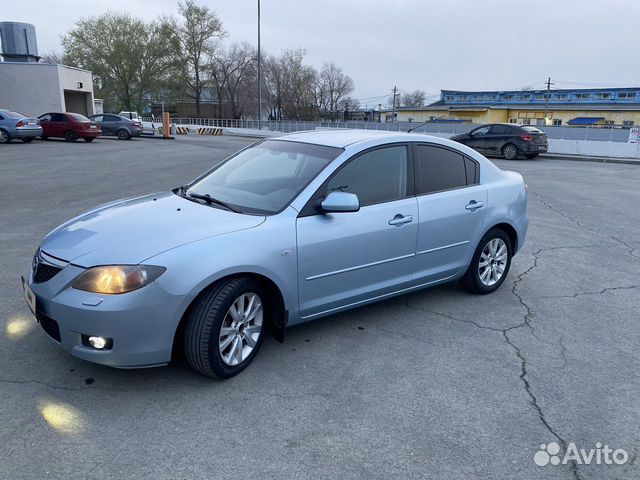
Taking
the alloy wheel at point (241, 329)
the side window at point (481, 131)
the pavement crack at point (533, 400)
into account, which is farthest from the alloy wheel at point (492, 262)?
the side window at point (481, 131)

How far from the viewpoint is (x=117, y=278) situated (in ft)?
9.48

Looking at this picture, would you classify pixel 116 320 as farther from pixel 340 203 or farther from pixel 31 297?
pixel 340 203

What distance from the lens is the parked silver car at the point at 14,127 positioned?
2002cm

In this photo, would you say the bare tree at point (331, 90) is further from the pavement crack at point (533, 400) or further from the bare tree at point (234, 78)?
the pavement crack at point (533, 400)

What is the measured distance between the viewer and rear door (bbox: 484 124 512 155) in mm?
20297

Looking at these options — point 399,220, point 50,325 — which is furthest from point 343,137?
point 50,325

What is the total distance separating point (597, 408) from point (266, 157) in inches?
123

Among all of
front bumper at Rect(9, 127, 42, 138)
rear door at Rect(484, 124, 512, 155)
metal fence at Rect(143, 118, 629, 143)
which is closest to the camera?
front bumper at Rect(9, 127, 42, 138)

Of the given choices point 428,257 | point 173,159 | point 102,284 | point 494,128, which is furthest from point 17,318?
point 494,128

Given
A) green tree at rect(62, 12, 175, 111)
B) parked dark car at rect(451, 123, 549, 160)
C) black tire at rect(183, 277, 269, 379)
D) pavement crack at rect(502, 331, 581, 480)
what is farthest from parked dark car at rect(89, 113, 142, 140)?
green tree at rect(62, 12, 175, 111)

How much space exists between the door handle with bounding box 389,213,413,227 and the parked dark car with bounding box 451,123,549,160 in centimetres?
1763

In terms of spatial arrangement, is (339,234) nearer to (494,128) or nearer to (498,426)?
(498,426)

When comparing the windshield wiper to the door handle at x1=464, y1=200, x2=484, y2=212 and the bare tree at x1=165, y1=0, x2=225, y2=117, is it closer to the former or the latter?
the door handle at x1=464, y1=200, x2=484, y2=212

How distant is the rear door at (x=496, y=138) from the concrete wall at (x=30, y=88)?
2536 centimetres
